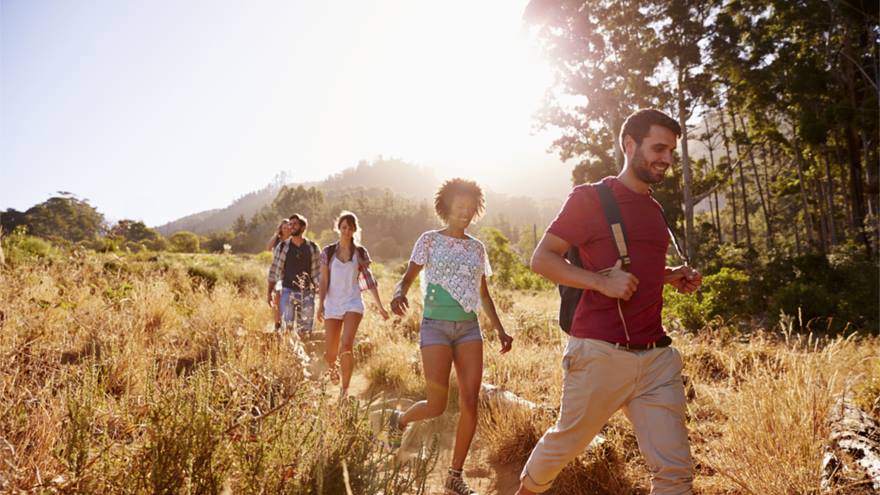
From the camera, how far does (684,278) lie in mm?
2592

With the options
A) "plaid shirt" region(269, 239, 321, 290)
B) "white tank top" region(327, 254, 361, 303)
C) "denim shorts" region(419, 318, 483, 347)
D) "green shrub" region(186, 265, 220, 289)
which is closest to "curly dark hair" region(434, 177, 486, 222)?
"denim shorts" region(419, 318, 483, 347)

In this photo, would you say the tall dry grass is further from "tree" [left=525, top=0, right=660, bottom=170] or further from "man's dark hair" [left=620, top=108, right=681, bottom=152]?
"tree" [left=525, top=0, right=660, bottom=170]

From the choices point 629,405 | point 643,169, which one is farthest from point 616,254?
point 629,405

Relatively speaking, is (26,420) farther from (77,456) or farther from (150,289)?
(150,289)

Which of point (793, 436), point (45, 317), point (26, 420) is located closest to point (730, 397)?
point (793, 436)

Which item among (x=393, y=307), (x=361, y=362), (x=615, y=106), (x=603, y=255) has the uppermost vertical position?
(x=615, y=106)

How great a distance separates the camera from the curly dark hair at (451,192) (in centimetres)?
376

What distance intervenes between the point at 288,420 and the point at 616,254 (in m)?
1.76

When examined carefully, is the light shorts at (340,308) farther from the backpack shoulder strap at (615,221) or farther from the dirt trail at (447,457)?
the backpack shoulder strap at (615,221)

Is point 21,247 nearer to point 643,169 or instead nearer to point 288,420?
point 288,420

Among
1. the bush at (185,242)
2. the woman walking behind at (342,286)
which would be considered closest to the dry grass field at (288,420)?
the woman walking behind at (342,286)

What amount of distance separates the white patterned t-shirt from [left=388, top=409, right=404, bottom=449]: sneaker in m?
0.99

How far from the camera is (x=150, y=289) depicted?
27.0ft

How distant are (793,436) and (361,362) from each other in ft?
18.7
